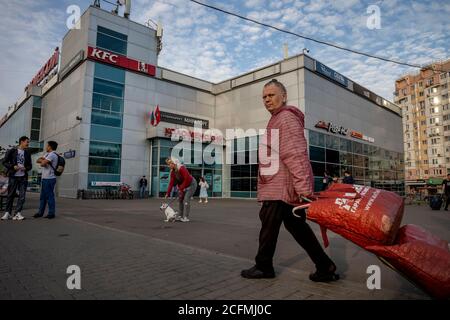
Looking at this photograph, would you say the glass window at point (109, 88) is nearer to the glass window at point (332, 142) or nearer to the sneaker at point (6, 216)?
the sneaker at point (6, 216)

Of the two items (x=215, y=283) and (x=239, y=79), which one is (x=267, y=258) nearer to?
(x=215, y=283)

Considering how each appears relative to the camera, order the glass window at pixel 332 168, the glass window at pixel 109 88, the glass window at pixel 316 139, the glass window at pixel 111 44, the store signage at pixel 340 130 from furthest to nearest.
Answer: the glass window at pixel 332 168, the store signage at pixel 340 130, the glass window at pixel 316 139, the glass window at pixel 111 44, the glass window at pixel 109 88

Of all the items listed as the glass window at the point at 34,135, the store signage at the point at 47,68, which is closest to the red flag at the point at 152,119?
the store signage at the point at 47,68

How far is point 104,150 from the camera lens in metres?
23.0

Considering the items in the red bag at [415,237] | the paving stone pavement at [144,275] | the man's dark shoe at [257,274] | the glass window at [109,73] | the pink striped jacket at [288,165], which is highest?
the glass window at [109,73]

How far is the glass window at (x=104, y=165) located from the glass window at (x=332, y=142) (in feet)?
56.9

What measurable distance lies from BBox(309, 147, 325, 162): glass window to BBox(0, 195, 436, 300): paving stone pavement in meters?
21.1

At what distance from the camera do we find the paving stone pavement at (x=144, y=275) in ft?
8.11

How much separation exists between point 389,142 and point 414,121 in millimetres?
56455

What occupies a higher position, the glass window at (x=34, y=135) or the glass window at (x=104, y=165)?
the glass window at (x=34, y=135)

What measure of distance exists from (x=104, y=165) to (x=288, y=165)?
73.1 feet

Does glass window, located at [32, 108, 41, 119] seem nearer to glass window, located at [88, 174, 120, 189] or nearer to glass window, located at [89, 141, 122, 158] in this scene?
glass window, located at [89, 141, 122, 158]

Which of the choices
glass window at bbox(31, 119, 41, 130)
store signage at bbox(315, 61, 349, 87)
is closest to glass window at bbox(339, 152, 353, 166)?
store signage at bbox(315, 61, 349, 87)

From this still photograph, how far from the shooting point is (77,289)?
2553 mm
